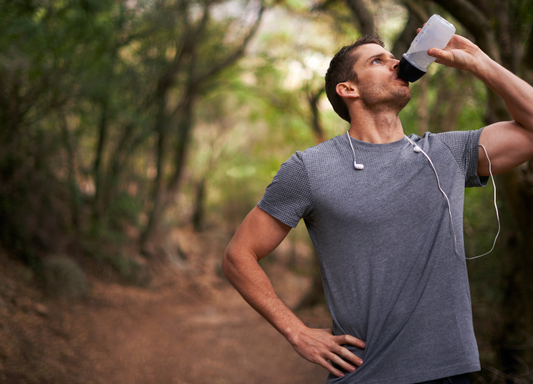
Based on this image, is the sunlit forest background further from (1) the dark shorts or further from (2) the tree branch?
(1) the dark shorts

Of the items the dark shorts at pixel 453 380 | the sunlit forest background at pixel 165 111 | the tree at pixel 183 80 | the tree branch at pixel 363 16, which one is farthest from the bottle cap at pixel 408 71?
the tree at pixel 183 80

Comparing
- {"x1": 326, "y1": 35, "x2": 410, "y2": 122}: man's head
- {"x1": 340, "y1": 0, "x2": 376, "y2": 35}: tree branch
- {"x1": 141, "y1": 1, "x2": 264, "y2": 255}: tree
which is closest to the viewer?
{"x1": 326, "y1": 35, "x2": 410, "y2": 122}: man's head

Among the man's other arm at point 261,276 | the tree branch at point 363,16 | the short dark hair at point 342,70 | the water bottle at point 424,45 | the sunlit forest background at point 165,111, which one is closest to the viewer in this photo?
the man's other arm at point 261,276

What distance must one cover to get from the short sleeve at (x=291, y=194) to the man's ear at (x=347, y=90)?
48 cm

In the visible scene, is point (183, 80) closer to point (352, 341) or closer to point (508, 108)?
point (508, 108)

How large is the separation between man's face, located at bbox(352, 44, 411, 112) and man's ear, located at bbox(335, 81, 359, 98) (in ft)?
0.06

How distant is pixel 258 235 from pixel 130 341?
19.5 ft

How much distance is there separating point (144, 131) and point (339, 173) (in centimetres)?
1010

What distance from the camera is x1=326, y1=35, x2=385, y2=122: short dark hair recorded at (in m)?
2.13

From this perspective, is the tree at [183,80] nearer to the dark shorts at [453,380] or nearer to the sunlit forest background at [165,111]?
the sunlit forest background at [165,111]

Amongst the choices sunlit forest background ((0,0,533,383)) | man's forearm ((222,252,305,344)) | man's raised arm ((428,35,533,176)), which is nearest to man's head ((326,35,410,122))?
man's raised arm ((428,35,533,176))

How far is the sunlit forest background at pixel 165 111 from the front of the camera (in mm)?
3619

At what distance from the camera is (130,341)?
696 cm

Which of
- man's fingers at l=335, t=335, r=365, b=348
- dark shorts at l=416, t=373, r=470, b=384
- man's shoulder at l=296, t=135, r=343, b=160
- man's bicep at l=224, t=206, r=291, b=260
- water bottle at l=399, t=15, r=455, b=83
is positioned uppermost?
water bottle at l=399, t=15, r=455, b=83
